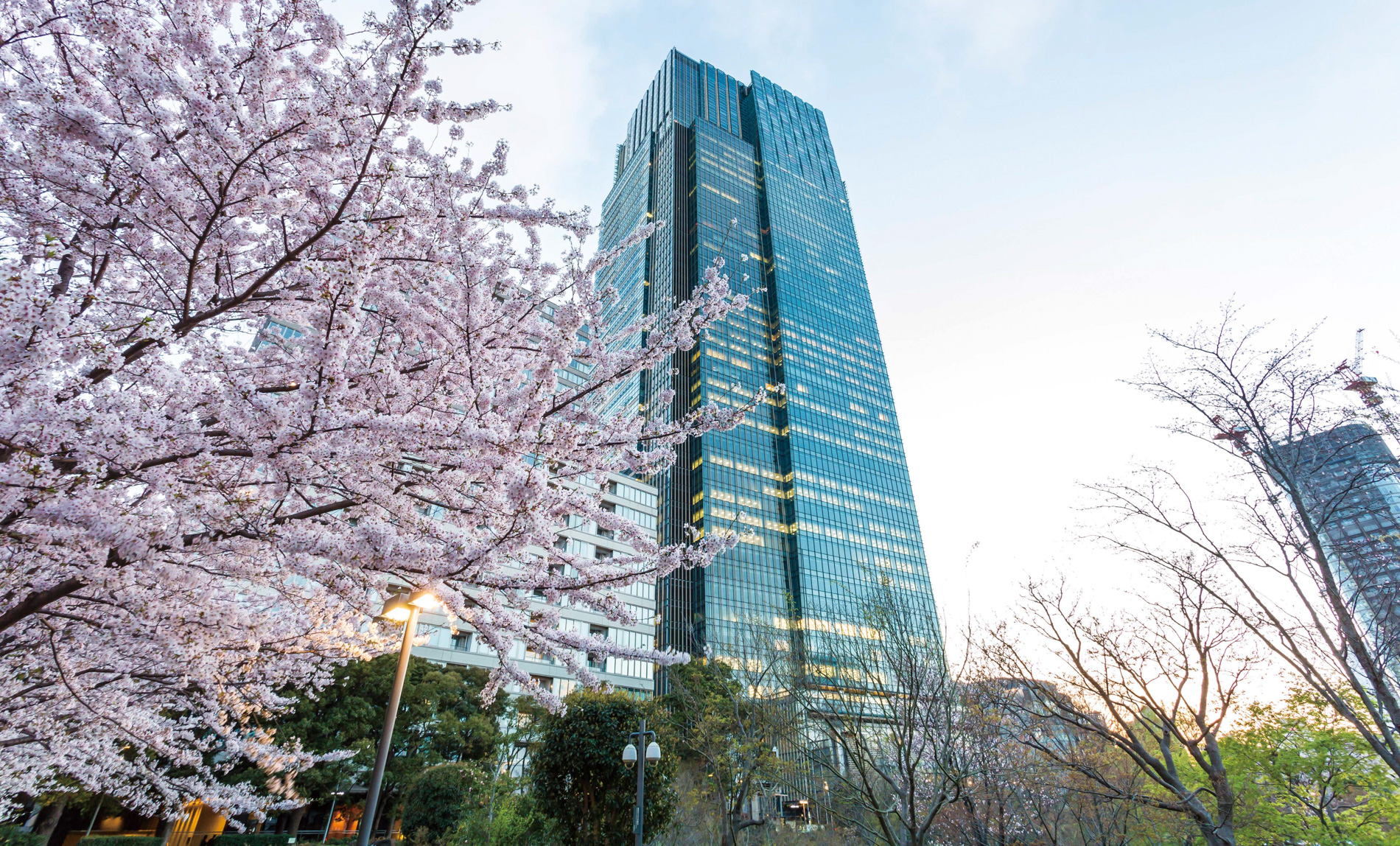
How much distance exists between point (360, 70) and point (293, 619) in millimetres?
5887

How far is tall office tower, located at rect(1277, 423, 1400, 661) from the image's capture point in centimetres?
689

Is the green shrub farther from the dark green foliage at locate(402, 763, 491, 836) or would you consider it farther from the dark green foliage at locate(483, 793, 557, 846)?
the dark green foliage at locate(483, 793, 557, 846)

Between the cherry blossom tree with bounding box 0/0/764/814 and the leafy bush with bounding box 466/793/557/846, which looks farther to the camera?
the leafy bush with bounding box 466/793/557/846

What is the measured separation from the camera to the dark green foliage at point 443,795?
22828 millimetres

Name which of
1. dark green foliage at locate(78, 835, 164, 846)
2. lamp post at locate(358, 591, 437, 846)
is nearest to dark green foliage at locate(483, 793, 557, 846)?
lamp post at locate(358, 591, 437, 846)

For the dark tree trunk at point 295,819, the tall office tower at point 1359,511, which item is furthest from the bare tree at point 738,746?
the dark tree trunk at point 295,819

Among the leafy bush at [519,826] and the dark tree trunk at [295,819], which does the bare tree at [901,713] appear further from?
the dark tree trunk at [295,819]

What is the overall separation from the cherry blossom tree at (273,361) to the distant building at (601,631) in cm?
2897

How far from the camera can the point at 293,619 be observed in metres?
6.58

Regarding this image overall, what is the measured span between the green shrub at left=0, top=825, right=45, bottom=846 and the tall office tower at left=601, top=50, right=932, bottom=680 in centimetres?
4080

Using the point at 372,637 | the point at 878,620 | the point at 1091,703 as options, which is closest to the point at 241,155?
the point at 372,637

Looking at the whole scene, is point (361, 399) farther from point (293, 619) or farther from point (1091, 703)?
point (1091, 703)

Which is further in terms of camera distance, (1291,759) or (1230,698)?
(1291,759)

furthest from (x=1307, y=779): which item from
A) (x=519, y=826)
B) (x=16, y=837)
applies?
(x=16, y=837)
